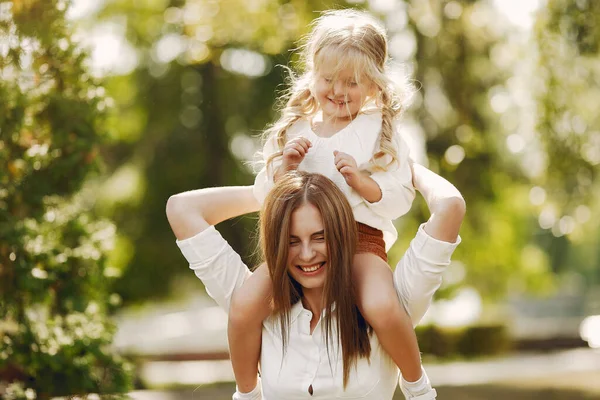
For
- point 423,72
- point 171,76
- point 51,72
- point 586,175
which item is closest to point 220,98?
point 171,76

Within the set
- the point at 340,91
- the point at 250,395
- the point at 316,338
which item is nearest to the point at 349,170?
the point at 340,91

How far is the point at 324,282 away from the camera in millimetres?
2898

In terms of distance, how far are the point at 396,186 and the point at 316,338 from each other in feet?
2.04

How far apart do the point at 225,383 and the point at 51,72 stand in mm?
4707

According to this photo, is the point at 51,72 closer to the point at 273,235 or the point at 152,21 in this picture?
the point at 273,235

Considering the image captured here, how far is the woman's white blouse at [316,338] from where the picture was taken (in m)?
2.86

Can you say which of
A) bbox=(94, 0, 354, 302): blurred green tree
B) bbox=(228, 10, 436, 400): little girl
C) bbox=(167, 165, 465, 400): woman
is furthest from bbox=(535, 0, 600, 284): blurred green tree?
bbox=(94, 0, 354, 302): blurred green tree

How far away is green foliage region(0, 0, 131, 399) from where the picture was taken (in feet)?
16.1

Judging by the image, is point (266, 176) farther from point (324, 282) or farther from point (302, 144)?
point (324, 282)

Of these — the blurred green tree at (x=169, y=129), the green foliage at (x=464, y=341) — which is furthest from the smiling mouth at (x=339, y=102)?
the blurred green tree at (x=169, y=129)

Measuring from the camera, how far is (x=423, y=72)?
11602mm

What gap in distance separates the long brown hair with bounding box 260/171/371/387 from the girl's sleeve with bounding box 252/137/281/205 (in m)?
0.21

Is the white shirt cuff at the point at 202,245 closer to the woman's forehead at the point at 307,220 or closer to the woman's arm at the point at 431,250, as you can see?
the woman's forehead at the point at 307,220

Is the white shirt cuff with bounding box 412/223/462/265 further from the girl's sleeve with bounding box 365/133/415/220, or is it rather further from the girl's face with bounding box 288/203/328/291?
the girl's face with bounding box 288/203/328/291
